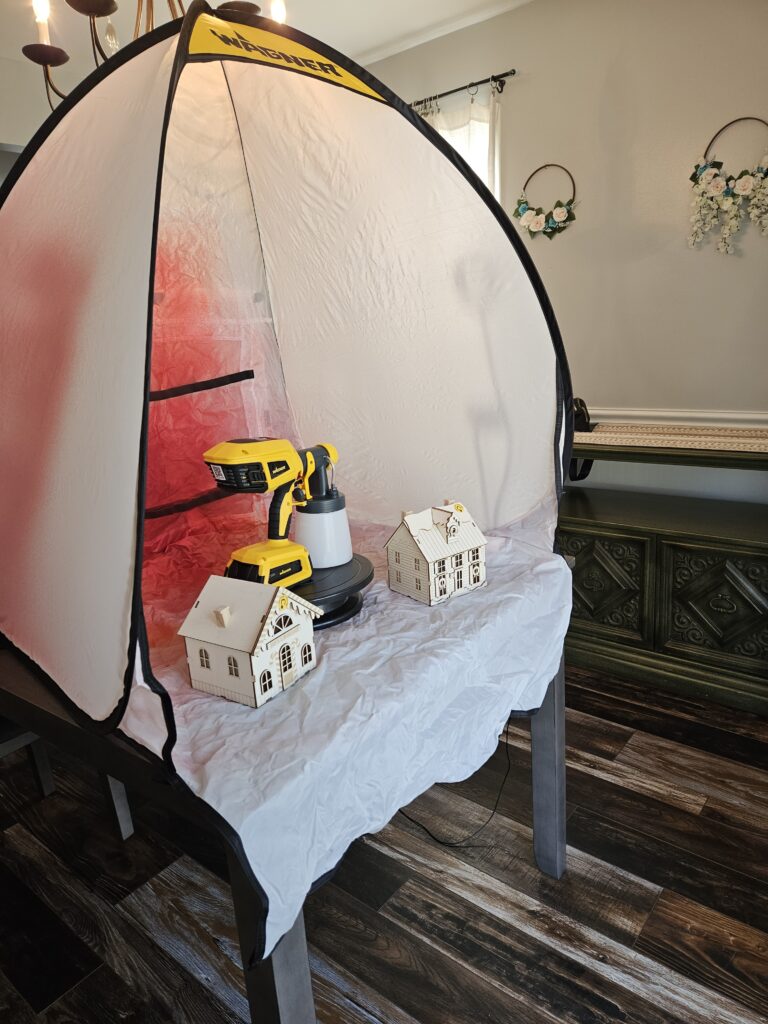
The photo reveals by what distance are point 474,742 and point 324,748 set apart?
1.19 feet

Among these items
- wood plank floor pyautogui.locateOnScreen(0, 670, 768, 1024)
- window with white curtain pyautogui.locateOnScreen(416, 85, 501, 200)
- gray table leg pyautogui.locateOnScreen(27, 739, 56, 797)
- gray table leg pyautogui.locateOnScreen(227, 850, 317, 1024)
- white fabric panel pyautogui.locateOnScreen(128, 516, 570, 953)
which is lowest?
wood plank floor pyautogui.locateOnScreen(0, 670, 768, 1024)

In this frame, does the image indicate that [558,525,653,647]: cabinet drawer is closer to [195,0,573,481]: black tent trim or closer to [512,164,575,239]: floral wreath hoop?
[195,0,573,481]: black tent trim

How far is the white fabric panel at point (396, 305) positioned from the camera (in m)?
1.29

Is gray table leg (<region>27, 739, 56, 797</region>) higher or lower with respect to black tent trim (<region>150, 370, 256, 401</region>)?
lower

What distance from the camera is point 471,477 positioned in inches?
55.9

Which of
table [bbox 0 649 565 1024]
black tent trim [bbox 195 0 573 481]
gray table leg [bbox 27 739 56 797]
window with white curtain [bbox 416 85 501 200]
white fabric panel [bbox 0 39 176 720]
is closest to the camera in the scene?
table [bbox 0 649 565 1024]

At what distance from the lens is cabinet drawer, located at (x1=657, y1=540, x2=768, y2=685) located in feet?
6.70

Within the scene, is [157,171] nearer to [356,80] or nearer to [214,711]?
[356,80]

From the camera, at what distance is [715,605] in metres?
2.12

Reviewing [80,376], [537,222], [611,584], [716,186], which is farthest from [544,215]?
[80,376]

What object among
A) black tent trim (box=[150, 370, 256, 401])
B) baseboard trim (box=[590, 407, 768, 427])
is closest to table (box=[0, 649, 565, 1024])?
black tent trim (box=[150, 370, 256, 401])

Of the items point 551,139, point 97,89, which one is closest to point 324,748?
point 97,89

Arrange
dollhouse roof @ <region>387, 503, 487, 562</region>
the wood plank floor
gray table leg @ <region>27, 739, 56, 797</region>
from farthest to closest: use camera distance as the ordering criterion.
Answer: gray table leg @ <region>27, 739, 56, 797</region>, the wood plank floor, dollhouse roof @ <region>387, 503, 487, 562</region>

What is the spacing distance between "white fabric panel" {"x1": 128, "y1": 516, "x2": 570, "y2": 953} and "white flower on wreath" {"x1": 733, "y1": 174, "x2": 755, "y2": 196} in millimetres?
1753
